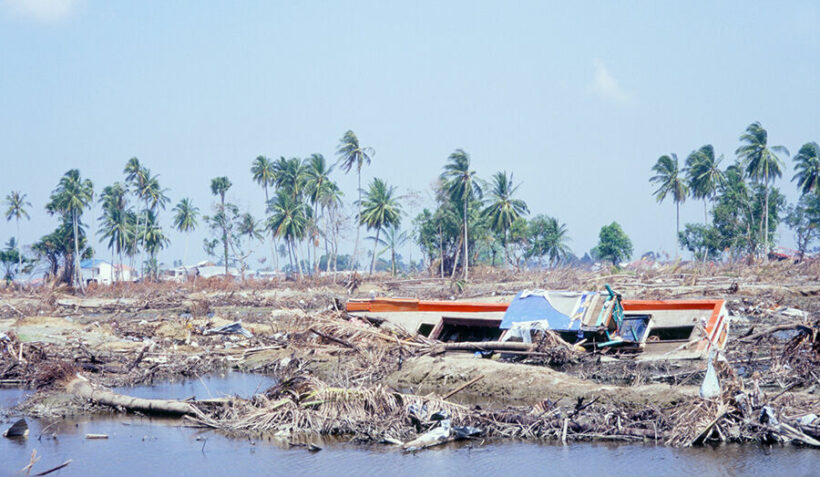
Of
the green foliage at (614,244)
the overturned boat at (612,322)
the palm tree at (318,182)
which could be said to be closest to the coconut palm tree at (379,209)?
the palm tree at (318,182)

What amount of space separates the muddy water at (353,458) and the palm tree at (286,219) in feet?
175

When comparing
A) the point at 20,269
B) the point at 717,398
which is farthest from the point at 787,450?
the point at 20,269

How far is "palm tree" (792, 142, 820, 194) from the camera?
59.0 meters

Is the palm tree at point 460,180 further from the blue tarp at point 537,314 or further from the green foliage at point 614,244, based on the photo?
the blue tarp at point 537,314

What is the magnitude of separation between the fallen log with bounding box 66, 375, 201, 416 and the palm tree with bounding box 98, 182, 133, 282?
6184 centimetres

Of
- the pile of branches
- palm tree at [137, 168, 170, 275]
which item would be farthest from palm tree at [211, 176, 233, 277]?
the pile of branches

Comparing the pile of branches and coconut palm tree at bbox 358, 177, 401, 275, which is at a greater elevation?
coconut palm tree at bbox 358, 177, 401, 275

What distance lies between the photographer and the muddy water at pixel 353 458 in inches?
361

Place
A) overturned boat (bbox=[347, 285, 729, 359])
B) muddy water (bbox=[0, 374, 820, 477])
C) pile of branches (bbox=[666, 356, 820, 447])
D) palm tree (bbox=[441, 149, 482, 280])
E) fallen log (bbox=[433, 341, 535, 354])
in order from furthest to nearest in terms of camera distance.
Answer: palm tree (bbox=[441, 149, 482, 280]) < overturned boat (bbox=[347, 285, 729, 359]) < fallen log (bbox=[433, 341, 535, 354]) < pile of branches (bbox=[666, 356, 820, 447]) < muddy water (bbox=[0, 374, 820, 477])

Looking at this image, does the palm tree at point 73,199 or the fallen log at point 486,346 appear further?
the palm tree at point 73,199

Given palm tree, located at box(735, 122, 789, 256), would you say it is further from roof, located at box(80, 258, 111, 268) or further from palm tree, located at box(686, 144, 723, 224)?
roof, located at box(80, 258, 111, 268)

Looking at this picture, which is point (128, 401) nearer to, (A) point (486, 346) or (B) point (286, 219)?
(A) point (486, 346)

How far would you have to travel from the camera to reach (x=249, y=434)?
37.8 feet

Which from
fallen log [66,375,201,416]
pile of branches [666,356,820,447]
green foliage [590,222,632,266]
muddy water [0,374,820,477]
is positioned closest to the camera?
muddy water [0,374,820,477]
